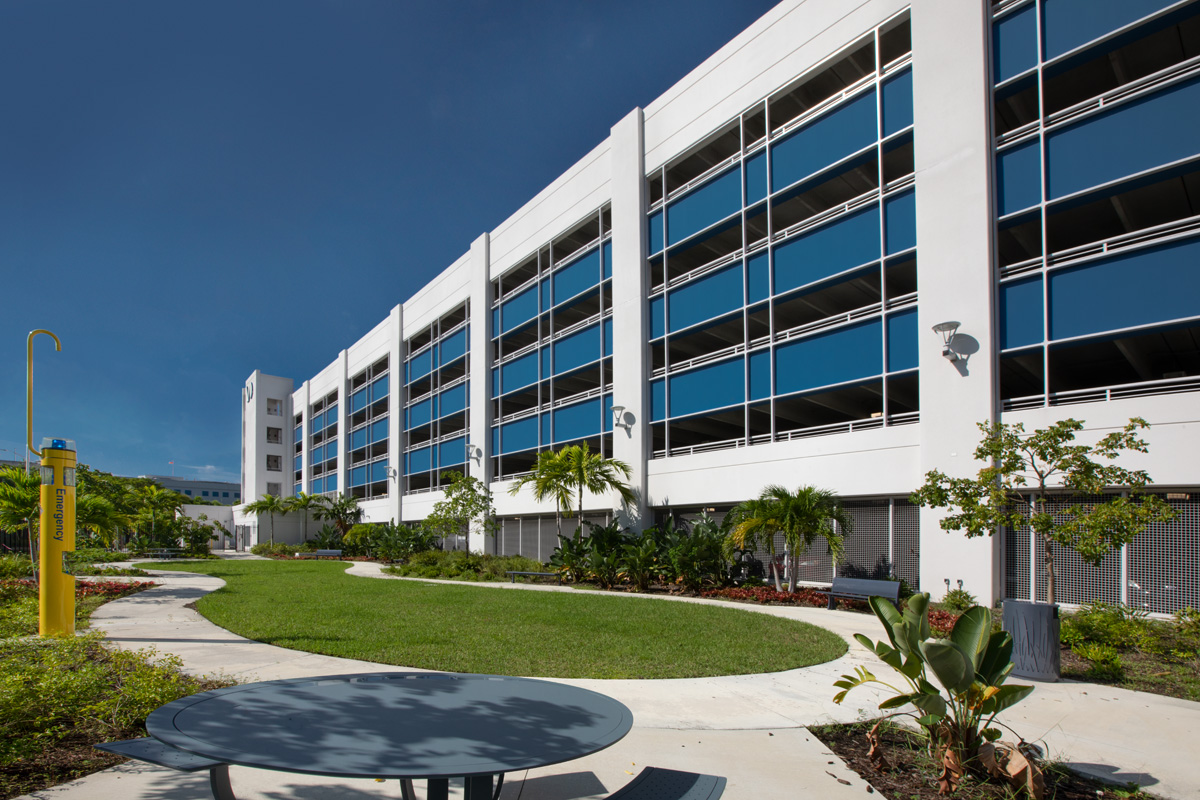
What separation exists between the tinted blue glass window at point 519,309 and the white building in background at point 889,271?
0.24 m

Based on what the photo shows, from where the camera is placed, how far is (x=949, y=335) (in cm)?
1579

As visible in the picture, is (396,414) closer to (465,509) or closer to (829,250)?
(465,509)

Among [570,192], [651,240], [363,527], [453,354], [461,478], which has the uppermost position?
[570,192]

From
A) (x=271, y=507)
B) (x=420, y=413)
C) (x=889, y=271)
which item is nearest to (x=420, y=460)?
(x=420, y=413)

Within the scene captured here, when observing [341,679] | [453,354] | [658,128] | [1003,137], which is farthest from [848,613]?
[453,354]

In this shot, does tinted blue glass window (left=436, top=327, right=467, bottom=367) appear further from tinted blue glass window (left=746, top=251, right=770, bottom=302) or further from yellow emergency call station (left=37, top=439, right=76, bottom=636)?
yellow emergency call station (left=37, top=439, right=76, bottom=636)

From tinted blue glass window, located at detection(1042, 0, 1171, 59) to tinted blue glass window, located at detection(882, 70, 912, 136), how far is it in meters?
3.11

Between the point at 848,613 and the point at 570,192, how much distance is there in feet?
69.1

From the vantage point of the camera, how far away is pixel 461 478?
3356cm

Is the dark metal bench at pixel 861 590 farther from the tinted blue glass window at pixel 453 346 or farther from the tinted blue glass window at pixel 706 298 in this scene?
the tinted blue glass window at pixel 453 346

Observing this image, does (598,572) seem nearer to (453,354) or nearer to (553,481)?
(553,481)

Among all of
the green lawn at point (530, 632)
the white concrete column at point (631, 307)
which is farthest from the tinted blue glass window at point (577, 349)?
the green lawn at point (530, 632)

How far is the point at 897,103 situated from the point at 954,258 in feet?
16.1

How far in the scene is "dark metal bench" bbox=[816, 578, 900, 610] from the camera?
14.7m
